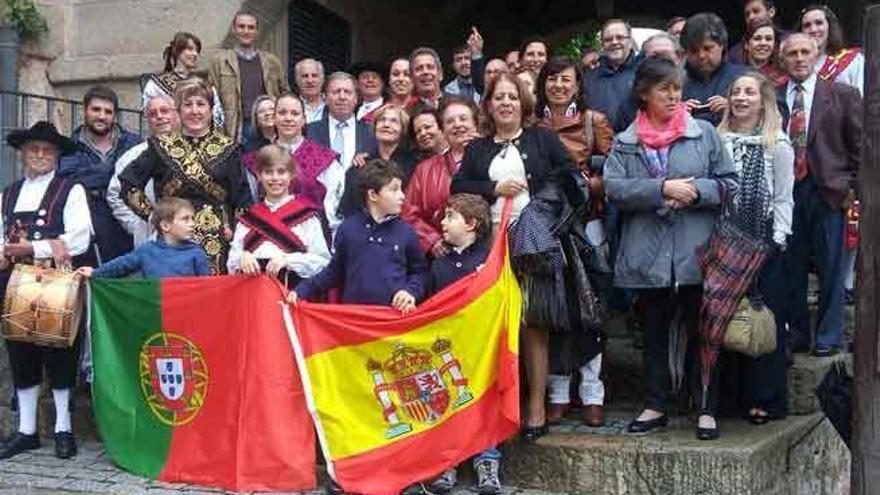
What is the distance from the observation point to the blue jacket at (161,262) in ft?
18.3

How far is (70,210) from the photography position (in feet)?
19.1

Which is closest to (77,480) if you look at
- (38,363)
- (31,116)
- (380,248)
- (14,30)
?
(38,363)

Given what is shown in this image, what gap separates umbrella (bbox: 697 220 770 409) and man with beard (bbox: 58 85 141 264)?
3451mm

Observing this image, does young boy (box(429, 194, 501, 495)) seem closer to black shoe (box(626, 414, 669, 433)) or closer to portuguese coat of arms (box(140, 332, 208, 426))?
black shoe (box(626, 414, 669, 433))

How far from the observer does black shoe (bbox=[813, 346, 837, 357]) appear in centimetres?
570

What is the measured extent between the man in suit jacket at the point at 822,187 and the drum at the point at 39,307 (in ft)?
12.6

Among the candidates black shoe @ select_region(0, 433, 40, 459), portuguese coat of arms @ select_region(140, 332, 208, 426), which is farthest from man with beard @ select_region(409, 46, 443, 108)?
black shoe @ select_region(0, 433, 40, 459)

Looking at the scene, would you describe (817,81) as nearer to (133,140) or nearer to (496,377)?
(496,377)

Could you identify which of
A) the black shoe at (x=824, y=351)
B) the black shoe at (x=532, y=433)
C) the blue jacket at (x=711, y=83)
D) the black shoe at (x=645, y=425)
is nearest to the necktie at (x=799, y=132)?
the blue jacket at (x=711, y=83)

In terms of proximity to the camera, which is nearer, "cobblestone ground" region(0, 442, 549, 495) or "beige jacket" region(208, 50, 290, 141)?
"cobblestone ground" region(0, 442, 549, 495)

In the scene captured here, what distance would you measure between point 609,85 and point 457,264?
2.14 m

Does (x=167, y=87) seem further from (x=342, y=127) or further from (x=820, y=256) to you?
(x=820, y=256)

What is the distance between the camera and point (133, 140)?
653 cm

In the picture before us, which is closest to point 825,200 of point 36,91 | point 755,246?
point 755,246
